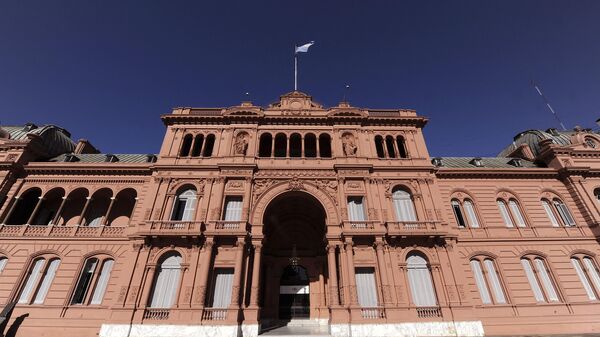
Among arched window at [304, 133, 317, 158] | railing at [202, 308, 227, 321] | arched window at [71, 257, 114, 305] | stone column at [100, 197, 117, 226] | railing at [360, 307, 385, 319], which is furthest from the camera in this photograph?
arched window at [304, 133, 317, 158]

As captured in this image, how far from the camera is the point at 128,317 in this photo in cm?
1802

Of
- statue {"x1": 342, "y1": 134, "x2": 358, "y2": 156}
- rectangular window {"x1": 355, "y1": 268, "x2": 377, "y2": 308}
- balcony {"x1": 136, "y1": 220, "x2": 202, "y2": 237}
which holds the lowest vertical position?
rectangular window {"x1": 355, "y1": 268, "x2": 377, "y2": 308}

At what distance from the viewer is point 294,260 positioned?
2369cm

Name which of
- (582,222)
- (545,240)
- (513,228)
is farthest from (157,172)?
(582,222)

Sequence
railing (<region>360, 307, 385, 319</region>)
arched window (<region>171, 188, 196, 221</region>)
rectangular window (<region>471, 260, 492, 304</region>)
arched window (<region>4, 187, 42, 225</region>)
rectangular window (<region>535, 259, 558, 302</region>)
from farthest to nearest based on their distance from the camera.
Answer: arched window (<region>4, 187, 42, 225</region>)
arched window (<region>171, 188, 196, 221</region>)
rectangular window (<region>535, 259, 558, 302</region>)
rectangular window (<region>471, 260, 492, 304</region>)
railing (<region>360, 307, 385, 319</region>)

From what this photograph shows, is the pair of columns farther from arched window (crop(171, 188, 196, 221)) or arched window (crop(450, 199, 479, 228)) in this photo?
arched window (crop(171, 188, 196, 221))

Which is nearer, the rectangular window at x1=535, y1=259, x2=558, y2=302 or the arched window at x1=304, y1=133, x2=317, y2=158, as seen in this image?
the rectangular window at x1=535, y1=259, x2=558, y2=302

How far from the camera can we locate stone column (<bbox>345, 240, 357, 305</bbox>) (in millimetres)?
19219

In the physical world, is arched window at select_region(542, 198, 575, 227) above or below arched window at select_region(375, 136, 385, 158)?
below

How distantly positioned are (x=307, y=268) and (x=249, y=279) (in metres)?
7.79

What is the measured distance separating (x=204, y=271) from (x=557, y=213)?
31.1 m

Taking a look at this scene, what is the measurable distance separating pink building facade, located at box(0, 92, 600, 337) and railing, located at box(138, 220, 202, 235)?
0.12m

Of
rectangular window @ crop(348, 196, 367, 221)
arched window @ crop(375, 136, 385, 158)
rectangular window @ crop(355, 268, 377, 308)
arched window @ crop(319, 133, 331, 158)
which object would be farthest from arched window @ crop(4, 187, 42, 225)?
arched window @ crop(375, 136, 385, 158)

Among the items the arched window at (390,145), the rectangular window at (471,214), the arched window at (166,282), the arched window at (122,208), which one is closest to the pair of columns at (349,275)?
the rectangular window at (471,214)
